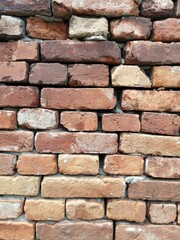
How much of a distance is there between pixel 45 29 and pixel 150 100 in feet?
1.51

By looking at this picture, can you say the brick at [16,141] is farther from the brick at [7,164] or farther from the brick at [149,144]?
the brick at [149,144]

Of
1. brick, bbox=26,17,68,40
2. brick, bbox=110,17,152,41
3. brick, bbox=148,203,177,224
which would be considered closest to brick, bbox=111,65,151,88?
brick, bbox=110,17,152,41

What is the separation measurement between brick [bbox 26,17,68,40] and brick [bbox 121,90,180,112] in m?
0.32

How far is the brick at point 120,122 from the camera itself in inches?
36.2

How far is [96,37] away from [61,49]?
0.13m

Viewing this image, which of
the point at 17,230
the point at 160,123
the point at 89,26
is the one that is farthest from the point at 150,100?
the point at 17,230

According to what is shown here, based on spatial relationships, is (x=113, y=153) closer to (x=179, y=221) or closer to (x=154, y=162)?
(x=154, y=162)

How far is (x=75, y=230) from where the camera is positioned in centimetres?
94

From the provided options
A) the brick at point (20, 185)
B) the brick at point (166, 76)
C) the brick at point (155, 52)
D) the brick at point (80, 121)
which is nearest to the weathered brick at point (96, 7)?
the brick at point (155, 52)

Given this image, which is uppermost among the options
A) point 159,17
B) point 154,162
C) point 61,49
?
point 159,17

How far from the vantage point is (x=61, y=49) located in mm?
902

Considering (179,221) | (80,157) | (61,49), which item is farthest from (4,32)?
(179,221)

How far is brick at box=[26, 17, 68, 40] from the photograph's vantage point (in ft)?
3.03

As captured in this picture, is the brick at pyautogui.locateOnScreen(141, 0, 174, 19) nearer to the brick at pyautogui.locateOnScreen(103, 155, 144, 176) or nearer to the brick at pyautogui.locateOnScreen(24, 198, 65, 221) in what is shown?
the brick at pyautogui.locateOnScreen(103, 155, 144, 176)
